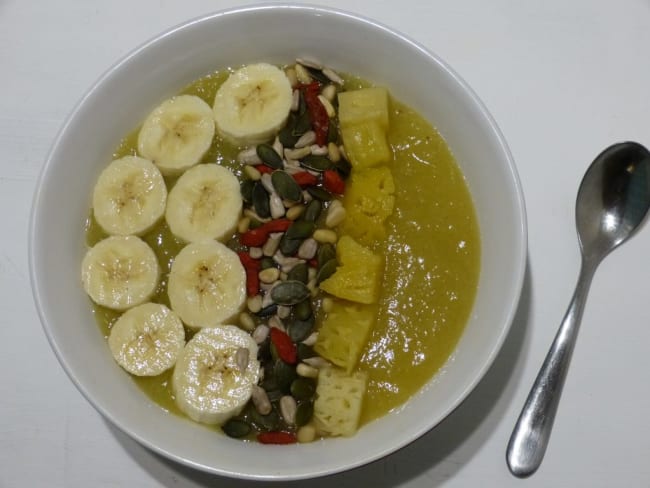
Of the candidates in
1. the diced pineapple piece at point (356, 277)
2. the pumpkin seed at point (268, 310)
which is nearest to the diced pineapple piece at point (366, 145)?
the diced pineapple piece at point (356, 277)

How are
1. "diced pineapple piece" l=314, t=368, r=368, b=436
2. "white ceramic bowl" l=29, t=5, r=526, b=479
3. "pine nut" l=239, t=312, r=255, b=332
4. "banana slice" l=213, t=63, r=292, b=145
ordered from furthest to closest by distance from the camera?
"banana slice" l=213, t=63, r=292, b=145, "pine nut" l=239, t=312, r=255, b=332, "diced pineapple piece" l=314, t=368, r=368, b=436, "white ceramic bowl" l=29, t=5, r=526, b=479

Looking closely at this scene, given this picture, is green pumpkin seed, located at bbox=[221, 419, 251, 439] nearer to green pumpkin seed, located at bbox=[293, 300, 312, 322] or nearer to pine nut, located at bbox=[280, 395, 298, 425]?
pine nut, located at bbox=[280, 395, 298, 425]

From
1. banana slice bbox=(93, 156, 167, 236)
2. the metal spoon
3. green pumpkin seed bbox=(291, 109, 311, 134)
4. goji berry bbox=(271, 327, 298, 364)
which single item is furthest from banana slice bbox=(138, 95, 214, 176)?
the metal spoon

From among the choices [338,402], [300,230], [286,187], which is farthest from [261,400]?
[286,187]

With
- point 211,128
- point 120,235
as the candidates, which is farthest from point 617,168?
point 120,235

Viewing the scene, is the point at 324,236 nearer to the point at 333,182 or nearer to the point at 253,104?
the point at 333,182

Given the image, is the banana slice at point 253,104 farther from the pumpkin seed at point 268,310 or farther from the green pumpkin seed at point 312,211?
the pumpkin seed at point 268,310
